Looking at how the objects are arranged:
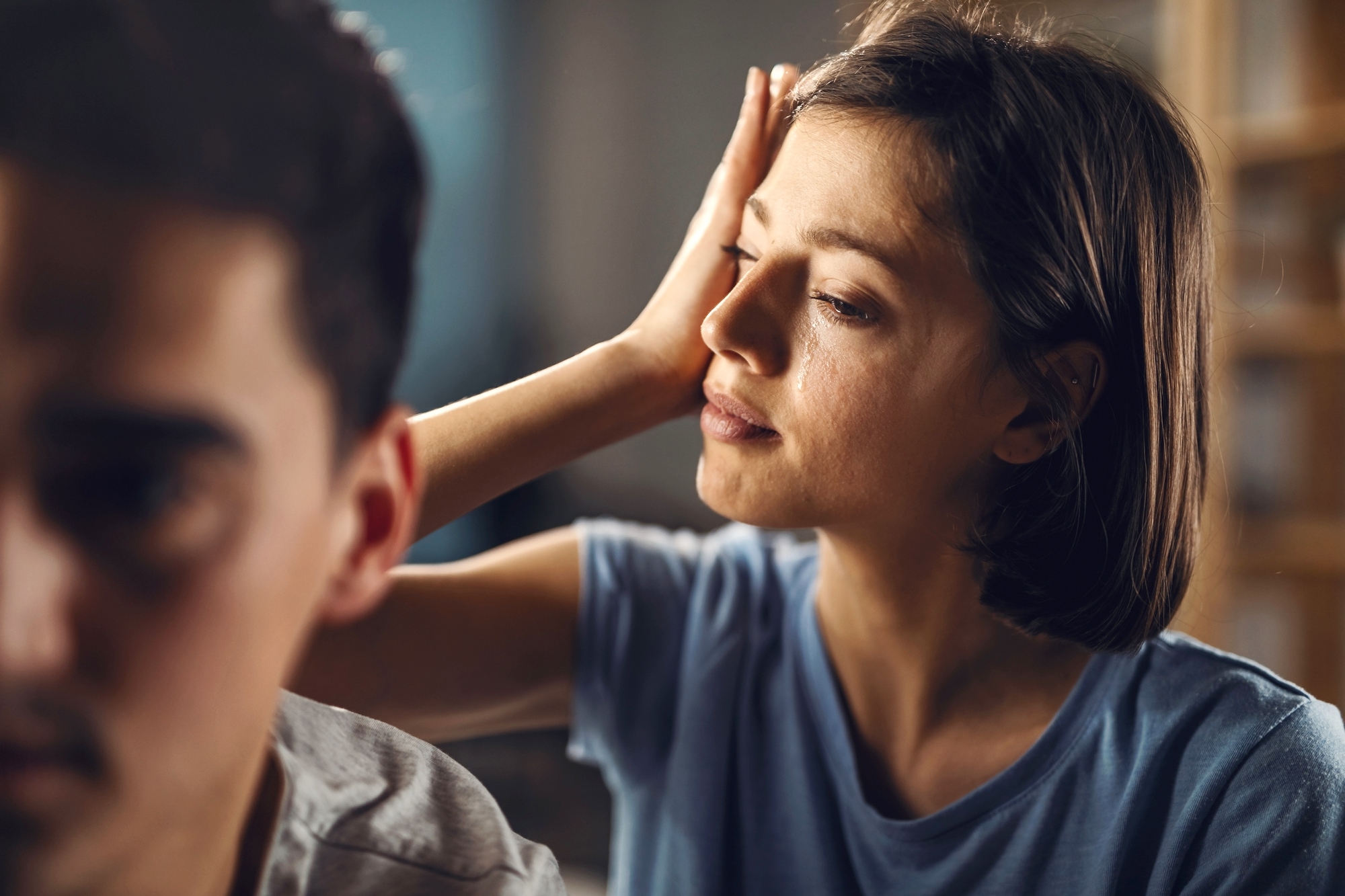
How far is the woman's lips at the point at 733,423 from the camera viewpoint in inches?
23.9

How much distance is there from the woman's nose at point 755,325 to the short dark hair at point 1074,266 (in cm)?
11

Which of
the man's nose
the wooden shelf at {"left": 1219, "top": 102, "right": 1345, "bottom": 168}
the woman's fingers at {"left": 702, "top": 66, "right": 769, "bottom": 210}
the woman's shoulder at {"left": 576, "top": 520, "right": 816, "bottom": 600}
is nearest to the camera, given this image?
the man's nose

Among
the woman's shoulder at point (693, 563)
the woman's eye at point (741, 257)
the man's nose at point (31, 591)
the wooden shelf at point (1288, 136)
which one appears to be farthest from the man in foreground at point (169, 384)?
the wooden shelf at point (1288, 136)

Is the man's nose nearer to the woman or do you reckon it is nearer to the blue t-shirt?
the woman

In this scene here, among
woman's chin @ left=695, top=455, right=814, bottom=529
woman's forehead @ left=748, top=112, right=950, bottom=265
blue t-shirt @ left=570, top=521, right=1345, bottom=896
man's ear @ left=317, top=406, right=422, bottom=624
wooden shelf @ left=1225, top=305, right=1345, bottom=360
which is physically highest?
woman's forehead @ left=748, top=112, right=950, bottom=265

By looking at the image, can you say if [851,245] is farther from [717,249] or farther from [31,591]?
[31,591]

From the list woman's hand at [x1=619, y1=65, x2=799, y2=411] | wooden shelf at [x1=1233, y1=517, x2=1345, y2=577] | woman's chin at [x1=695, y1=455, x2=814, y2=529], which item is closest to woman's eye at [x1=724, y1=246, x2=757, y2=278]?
woman's hand at [x1=619, y1=65, x2=799, y2=411]

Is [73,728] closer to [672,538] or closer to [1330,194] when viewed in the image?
[672,538]

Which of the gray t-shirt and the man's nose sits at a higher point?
the man's nose

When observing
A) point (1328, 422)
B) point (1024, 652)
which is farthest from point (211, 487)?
point (1328, 422)

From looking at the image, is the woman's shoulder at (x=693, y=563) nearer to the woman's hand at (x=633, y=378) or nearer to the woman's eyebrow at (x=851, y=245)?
the woman's hand at (x=633, y=378)

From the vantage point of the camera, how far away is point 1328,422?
5.83 feet

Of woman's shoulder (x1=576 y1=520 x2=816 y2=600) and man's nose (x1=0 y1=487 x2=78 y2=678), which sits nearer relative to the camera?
man's nose (x1=0 y1=487 x2=78 y2=678)

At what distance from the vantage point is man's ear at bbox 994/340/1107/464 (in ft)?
1.98
